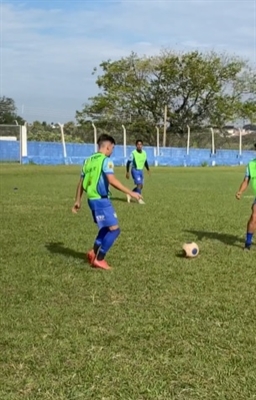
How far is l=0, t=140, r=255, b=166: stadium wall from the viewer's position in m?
38.2

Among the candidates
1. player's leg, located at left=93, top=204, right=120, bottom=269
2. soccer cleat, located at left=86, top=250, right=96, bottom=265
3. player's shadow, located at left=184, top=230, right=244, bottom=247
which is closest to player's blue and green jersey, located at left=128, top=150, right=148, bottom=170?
player's shadow, located at left=184, top=230, right=244, bottom=247

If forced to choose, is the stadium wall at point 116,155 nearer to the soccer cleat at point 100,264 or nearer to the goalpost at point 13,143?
the goalpost at point 13,143

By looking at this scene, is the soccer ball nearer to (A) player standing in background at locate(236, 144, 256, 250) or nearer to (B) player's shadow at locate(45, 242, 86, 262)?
(A) player standing in background at locate(236, 144, 256, 250)

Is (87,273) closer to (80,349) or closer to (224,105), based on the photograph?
(80,349)

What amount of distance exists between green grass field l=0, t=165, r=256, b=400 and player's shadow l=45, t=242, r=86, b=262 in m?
0.02

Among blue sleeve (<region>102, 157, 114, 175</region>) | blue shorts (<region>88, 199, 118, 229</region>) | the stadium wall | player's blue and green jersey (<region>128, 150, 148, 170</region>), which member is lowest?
the stadium wall

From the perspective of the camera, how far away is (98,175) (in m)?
7.79

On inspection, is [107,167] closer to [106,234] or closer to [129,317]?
[106,234]

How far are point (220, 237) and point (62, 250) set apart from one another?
9.82 feet

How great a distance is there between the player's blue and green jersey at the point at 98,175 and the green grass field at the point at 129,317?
959 millimetres

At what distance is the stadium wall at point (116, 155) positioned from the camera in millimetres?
38156

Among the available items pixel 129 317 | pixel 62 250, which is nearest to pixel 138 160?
pixel 62 250

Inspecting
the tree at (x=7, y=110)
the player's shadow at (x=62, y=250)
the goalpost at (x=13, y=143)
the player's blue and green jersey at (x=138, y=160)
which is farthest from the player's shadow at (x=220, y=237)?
the tree at (x=7, y=110)

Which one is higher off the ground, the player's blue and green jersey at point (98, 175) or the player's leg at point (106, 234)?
the player's blue and green jersey at point (98, 175)
